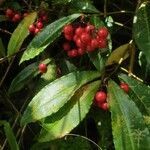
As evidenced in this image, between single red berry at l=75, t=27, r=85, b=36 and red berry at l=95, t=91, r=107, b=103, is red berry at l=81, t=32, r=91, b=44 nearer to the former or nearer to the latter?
single red berry at l=75, t=27, r=85, b=36

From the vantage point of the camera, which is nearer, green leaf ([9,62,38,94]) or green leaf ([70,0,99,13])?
green leaf ([70,0,99,13])

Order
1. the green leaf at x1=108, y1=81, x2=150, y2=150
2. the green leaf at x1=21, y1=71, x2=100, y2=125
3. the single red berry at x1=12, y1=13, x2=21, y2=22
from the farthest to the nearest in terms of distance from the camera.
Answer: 1. the single red berry at x1=12, y1=13, x2=21, y2=22
2. the green leaf at x1=21, y1=71, x2=100, y2=125
3. the green leaf at x1=108, y1=81, x2=150, y2=150

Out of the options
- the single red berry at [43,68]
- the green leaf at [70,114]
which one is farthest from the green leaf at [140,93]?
the single red berry at [43,68]

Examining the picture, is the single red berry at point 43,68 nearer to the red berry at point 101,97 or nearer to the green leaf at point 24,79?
the green leaf at point 24,79

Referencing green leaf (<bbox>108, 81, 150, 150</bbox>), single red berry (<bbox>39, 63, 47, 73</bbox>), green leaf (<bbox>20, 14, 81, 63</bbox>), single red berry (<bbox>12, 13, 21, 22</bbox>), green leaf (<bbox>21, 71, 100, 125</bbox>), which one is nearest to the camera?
Answer: green leaf (<bbox>108, 81, 150, 150</bbox>)

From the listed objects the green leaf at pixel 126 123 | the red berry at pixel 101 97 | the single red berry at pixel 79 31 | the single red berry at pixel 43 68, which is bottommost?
the green leaf at pixel 126 123

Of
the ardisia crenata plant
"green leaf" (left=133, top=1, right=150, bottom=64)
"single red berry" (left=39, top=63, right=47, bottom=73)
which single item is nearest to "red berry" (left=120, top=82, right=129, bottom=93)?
the ardisia crenata plant

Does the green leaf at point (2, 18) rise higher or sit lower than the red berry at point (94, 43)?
higher
